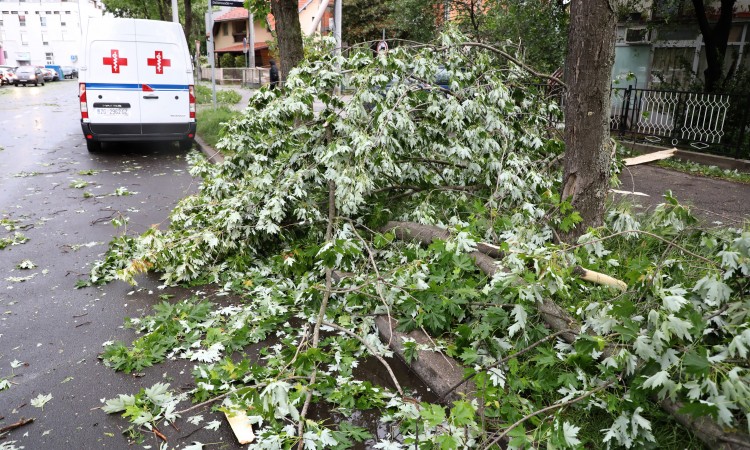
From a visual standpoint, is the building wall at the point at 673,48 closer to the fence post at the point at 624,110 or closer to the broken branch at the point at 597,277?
the fence post at the point at 624,110

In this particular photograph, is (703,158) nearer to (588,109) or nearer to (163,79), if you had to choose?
(588,109)

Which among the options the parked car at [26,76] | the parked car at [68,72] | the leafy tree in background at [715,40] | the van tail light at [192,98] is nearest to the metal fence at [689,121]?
the leafy tree in background at [715,40]

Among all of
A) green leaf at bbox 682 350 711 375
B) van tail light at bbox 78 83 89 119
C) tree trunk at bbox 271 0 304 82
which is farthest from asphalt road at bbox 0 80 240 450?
tree trunk at bbox 271 0 304 82

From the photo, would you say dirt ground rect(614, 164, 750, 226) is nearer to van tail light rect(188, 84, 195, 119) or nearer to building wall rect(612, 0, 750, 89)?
building wall rect(612, 0, 750, 89)

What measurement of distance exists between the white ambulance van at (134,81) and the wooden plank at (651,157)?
9623 mm

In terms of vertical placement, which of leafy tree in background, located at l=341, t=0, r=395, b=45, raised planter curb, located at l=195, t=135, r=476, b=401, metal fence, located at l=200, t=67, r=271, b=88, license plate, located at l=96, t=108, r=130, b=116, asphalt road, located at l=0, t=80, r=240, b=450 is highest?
leafy tree in background, located at l=341, t=0, r=395, b=45

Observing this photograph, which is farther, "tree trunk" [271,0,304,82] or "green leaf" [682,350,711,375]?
"tree trunk" [271,0,304,82]

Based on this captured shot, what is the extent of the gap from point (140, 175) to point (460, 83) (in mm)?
7733

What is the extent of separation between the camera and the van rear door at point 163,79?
12.4 meters

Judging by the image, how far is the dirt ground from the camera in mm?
7848

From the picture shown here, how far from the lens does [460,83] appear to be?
5.97 m

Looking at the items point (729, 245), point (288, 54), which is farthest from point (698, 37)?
point (729, 245)

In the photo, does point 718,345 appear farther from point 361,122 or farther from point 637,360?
point 361,122

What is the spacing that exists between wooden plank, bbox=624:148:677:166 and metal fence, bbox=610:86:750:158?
590 mm
